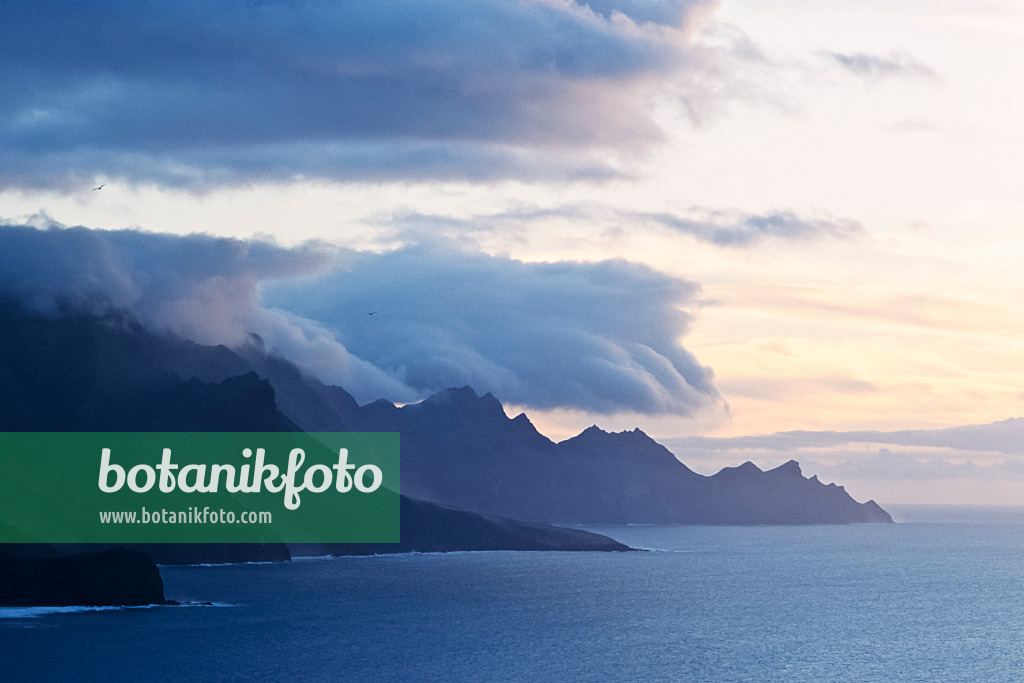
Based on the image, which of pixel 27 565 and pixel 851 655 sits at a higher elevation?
pixel 27 565

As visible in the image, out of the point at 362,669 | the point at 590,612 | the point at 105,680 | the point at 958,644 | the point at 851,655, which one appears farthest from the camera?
the point at 590,612

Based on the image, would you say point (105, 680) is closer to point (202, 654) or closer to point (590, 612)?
point (202, 654)

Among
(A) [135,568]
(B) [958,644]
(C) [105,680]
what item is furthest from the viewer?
(A) [135,568]

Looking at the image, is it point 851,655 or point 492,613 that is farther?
point 492,613

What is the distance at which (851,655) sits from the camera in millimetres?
143625

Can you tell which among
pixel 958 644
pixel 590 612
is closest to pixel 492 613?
pixel 590 612

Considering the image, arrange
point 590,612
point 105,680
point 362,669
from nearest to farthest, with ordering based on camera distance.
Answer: point 105,680 → point 362,669 → point 590,612

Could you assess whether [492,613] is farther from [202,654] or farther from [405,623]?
[202,654]

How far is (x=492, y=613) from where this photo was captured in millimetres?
181250

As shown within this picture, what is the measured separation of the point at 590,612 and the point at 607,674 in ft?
207

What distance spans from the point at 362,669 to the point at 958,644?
87303 millimetres

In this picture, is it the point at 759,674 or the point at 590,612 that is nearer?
the point at 759,674

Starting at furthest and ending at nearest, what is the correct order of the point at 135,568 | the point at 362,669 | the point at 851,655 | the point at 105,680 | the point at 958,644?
the point at 135,568, the point at 958,644, the point at 851,655, the point at 362,669, the point at 105,680

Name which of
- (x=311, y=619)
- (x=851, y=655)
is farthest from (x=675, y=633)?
(x=311, y=619)
